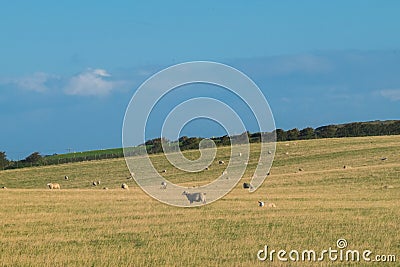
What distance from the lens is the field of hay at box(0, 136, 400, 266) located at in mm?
18000

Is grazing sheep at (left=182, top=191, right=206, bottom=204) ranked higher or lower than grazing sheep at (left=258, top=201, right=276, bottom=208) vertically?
higher

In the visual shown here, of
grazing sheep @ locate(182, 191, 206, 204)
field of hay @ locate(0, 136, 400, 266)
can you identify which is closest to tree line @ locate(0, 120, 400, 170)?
field of hay @ locate(0, 136, 400, 266)

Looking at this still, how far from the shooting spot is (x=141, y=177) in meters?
64.0

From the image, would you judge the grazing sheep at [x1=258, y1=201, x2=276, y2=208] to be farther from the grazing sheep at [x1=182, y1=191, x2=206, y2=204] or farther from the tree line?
the tree line

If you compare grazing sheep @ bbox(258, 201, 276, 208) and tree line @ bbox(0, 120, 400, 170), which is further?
tree line @ bbox(0, 120, 400, 170)

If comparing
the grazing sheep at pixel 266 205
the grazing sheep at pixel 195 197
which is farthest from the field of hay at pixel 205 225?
the grazing sheep at pixel 195 197

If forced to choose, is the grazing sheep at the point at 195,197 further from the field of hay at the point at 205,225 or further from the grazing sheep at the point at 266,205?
the grazing sheep at the point at 266,205

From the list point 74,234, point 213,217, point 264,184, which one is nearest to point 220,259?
point 74,234

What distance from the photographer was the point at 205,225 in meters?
24.1

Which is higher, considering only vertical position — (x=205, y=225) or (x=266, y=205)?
(x=266, y=205)

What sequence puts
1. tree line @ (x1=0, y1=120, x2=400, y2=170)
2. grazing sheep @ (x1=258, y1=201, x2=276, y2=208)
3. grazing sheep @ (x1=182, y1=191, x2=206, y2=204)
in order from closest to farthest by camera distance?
grazing sheep @ (x1=258, y1=201, x2=276, y2=208) < grazing sheep @ (x1=182, y1=191, x2=206, y2=204) < tree line @ (x1=0, y1=120, x2=400, y2=170)

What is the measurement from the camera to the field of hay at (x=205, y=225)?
1800 cm

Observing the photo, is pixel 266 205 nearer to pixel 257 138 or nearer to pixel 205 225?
pixel 205 225

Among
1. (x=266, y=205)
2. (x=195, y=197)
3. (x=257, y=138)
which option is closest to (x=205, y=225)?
(x=266, y=205)
